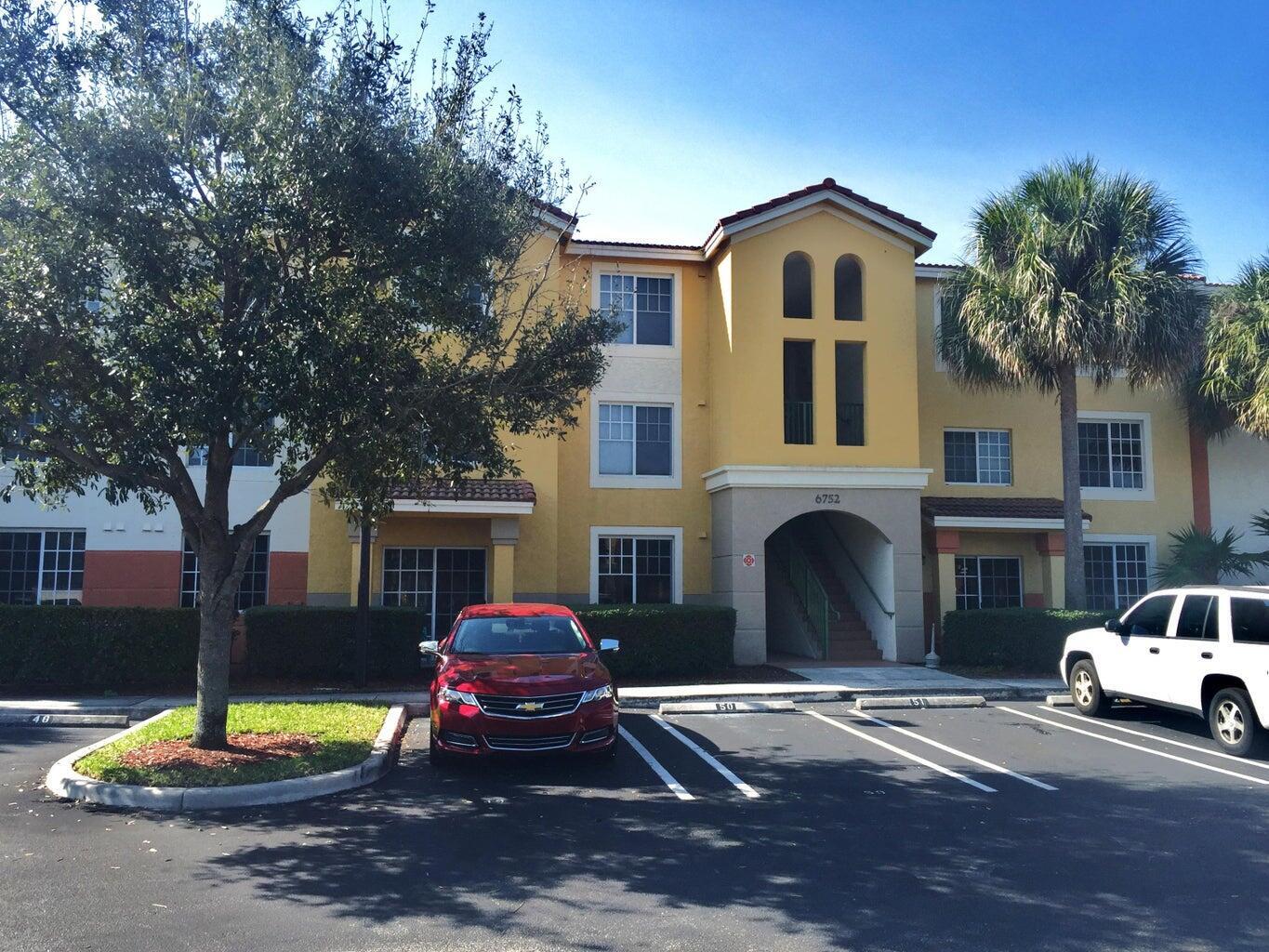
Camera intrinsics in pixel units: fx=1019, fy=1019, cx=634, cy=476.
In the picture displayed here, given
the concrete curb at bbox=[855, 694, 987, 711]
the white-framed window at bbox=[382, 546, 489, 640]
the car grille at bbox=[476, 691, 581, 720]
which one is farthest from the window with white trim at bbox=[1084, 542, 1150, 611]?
the car grille at bbox=[476, 691, 581, 720]

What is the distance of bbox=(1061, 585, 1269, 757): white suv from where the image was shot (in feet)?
34.8

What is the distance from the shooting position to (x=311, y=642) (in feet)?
51.5

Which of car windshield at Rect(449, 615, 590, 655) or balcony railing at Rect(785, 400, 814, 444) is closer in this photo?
car windshield at Rect(449, 615, 590, 655)

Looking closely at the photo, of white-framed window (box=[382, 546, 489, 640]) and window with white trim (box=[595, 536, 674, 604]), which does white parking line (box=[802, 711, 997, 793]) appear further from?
white-framed window (box=[382, 546, 489, 640])

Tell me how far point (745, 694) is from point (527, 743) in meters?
6.05

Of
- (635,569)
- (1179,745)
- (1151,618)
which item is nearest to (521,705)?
(1179,745)

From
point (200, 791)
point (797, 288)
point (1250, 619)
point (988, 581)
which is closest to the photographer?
point (200, 791)

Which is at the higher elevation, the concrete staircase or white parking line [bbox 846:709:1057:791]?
the concrete staircase

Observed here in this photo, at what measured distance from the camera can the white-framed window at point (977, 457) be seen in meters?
21.0

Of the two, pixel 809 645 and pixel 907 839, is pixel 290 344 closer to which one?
pixel 907 839

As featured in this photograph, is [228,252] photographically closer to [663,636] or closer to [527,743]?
[527,743]

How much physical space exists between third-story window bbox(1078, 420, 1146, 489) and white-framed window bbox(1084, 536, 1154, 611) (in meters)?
1.23

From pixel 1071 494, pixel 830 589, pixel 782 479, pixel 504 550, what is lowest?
pixel 830 589

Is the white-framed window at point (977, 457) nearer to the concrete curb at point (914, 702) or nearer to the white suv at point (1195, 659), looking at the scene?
the concrete curb at point (914, 702)
